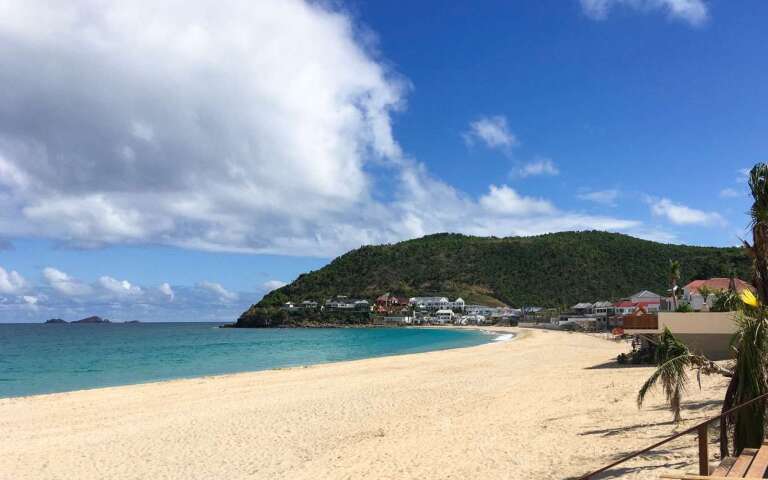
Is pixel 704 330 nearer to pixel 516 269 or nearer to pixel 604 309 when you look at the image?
pixel 604 309

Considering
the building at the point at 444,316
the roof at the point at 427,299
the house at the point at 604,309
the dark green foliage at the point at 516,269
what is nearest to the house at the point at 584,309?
the house at the point at 604,309

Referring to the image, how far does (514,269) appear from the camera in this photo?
477ft

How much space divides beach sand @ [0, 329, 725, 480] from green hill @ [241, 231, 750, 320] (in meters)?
90.7

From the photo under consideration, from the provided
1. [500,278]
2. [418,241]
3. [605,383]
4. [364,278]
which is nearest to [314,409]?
[605,383]

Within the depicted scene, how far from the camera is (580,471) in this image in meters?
9.11

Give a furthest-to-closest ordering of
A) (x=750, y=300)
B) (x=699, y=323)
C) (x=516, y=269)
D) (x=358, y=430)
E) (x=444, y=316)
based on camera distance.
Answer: (x=516, y=269) < (x=444, y=316) < (x=699, y=323) < (x=358, y=430) < (x=750, y=300)

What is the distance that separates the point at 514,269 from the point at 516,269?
63 cm

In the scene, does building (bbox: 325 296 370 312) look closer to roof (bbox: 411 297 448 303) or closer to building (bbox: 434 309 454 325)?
roof (bbox: 411 297 448 303)

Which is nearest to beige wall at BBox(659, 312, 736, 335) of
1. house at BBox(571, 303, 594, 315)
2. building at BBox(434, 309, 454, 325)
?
house at BBox(571, 303, 594, 315)

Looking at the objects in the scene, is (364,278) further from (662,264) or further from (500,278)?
(662,264)

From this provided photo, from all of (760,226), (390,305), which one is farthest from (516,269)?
(760,226)

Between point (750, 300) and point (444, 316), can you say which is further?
point (444, 316)

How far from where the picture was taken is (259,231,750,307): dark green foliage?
392 feet

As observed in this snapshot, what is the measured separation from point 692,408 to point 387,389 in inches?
414
